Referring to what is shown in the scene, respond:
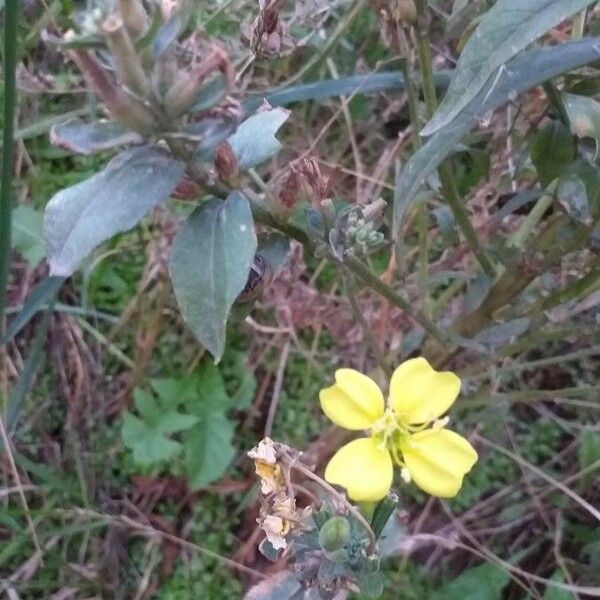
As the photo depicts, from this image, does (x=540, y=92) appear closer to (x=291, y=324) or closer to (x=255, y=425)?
(x=291, y=324)

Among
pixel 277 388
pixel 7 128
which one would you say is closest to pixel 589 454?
pixel 277 388

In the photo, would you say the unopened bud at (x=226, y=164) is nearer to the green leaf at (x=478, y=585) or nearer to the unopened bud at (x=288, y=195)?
the unopened bud at (x=288, y=195)

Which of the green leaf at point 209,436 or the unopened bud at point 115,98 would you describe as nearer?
the unopened bud at point 115,98

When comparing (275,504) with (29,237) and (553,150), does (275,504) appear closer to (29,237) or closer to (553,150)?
(553,150)

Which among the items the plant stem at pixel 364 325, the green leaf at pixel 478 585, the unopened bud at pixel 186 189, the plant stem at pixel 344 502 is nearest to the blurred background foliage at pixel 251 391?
the green leaf at pixel 478 585

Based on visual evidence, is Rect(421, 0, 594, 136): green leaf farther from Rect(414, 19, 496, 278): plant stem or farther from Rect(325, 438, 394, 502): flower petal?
Rect(325, 438, 394, 502): flower petal

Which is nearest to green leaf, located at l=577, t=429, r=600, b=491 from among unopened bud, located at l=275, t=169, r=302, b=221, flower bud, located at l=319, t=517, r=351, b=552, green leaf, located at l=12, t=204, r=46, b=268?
flower bud, located at l=319, t=517, r=351, b=552
